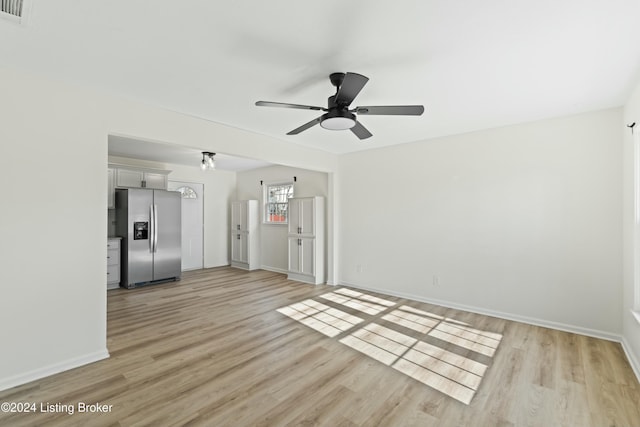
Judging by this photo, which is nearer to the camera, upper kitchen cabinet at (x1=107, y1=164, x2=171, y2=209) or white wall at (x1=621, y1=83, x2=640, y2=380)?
white wall at (x1=621, y1=83, x2=640, y2=380)

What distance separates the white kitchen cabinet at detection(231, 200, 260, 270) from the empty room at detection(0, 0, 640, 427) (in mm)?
2538

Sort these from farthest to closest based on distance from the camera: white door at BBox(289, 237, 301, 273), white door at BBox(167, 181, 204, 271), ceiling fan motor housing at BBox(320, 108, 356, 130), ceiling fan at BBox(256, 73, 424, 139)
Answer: white door at BBox(167, 181, 204, 271) < white door at BBox(289, 237, 301, 273) < ceiling fan motor housing at BBox(320, 108, 356, 130) < ceiling fan at BBox(256, 73, 424, 139)

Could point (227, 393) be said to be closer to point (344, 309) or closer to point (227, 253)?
point (344, 309)

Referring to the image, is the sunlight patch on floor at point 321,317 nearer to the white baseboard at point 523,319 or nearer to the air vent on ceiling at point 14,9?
the white baseboard at point 523,319

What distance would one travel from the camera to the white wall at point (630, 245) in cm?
262

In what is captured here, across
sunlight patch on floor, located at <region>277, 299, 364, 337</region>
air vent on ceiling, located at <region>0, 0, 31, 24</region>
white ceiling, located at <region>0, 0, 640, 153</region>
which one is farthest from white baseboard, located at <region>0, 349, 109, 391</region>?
air vent on ceiling, located at <region>0, 0, 31, 24</region>

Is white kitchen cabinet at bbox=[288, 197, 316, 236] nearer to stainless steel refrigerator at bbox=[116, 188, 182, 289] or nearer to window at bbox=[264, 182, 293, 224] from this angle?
window at bbox=[264, 182, 293, 224]

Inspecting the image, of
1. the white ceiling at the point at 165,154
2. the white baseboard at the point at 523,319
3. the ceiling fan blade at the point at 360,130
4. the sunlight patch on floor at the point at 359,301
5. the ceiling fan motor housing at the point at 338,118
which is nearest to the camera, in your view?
the ceiling fan motor housing at the point at 338,118

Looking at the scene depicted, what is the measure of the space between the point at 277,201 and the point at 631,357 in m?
6.25

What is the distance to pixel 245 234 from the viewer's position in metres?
7.41

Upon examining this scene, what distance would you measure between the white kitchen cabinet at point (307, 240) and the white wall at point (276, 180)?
0.44m

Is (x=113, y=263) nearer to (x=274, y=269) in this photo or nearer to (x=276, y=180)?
(x=274, y=269)

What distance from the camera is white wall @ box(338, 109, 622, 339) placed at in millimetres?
3285

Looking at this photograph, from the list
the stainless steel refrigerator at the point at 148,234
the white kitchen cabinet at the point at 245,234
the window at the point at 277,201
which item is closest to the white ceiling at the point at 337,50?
the stainless steel refrigerator at the point at 148,234
